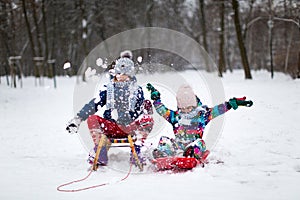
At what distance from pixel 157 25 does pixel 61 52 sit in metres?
13.6

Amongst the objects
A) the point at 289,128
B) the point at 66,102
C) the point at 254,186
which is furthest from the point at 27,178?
the point at 66,102

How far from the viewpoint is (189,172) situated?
190 inches

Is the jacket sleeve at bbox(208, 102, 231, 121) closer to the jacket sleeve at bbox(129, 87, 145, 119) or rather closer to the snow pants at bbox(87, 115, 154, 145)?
the snow pants at bbox(87, 115, 154, 145)

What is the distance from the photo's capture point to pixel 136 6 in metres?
28.1

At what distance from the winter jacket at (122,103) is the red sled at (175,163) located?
873 millimetres

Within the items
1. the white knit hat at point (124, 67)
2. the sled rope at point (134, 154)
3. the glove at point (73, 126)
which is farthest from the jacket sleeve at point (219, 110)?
the glove at point (73, 126)

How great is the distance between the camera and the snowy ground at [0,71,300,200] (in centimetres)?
416

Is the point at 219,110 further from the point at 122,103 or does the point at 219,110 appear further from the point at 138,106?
the point at 122,103

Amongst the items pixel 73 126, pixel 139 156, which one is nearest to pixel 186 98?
pixel 139 156

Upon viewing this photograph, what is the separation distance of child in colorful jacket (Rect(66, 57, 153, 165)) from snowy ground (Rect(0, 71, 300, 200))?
0.53 meters

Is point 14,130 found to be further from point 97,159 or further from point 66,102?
point 66,102

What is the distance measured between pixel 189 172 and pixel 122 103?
1519 millimetres

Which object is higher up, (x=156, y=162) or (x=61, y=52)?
(x=61, y=52)

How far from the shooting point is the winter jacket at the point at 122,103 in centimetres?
550
